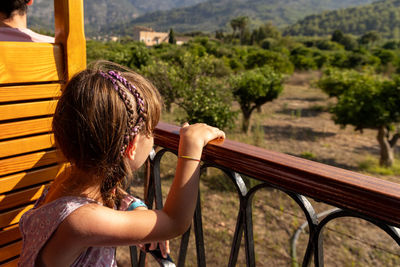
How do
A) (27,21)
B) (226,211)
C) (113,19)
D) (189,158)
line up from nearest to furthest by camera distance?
(189,158), (27,21), (226,211), (113,19)

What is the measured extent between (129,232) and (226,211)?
4841 millimetres

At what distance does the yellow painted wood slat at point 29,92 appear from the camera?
3.35ft

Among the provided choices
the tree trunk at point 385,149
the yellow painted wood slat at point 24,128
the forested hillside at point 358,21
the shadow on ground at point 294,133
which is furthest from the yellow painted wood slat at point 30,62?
the forested hillside at point 358,21

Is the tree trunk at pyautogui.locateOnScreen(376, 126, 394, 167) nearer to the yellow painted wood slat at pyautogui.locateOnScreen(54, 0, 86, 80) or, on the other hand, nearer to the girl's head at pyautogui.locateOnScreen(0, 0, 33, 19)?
the yellow painted wood slat at pyautogui.locateOnScreen(54, 0, 86, 80)

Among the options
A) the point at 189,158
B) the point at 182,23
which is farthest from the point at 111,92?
the point at 182,23

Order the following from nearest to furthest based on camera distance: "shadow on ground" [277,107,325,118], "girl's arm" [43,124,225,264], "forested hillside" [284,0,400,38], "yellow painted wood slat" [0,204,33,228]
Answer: "girl's arm" [43,124,225,264] → "yellow painted wood slat" [0,204,33,228] → "shadow on ground" [277,107,325,118] → "forested hillside" [284,0,400,38]

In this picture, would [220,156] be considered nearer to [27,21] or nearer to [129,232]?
[129,232]

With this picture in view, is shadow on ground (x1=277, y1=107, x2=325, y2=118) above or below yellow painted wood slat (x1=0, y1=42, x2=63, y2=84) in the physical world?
below

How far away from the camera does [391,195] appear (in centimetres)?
55

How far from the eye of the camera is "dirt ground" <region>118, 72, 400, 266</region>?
4156mm

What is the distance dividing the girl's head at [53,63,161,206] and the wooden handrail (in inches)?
8.5

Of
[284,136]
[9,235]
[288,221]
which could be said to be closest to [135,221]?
[9,235]

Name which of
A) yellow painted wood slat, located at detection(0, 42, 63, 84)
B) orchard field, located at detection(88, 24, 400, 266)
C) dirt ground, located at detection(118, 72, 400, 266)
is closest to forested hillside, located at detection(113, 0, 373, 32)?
orchard field, located at detection(88, 24, 400, 266)

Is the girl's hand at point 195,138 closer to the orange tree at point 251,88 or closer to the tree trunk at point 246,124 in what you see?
the orange tree at point 251,88
